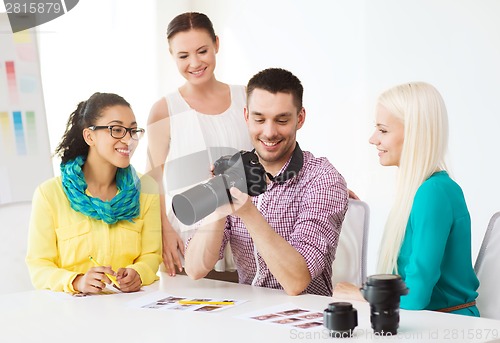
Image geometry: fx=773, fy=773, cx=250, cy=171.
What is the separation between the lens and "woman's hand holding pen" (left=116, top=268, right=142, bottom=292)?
2.06 metres

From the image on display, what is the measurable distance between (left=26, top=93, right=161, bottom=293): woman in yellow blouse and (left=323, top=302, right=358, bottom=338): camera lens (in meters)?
0.76

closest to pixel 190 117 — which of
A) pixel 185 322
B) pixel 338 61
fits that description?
pixel 185 322

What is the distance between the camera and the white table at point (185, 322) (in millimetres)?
1516

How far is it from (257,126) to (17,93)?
5.85ft

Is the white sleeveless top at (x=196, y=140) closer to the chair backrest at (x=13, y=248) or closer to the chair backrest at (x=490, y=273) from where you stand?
the chair backrest at (x=13, y=248)

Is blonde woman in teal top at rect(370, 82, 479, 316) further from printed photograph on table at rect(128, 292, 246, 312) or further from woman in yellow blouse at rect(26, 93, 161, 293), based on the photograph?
woman in yellow blouse at rect(26, 93, 161, 293)

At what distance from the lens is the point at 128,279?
206 cm

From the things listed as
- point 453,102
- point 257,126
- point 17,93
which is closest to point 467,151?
point 453,102

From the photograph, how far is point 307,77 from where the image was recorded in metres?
4.26

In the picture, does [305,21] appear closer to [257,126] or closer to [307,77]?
[307,77]

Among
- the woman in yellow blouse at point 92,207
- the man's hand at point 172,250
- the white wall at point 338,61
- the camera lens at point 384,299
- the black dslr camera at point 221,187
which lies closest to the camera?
the camera lens at point 384,299

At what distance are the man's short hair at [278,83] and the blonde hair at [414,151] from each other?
0.92 feet

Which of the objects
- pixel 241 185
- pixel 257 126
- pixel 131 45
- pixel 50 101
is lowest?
pixel 241 185

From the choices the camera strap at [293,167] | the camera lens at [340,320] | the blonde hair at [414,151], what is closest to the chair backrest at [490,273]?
the blonde hair at [414,151]
